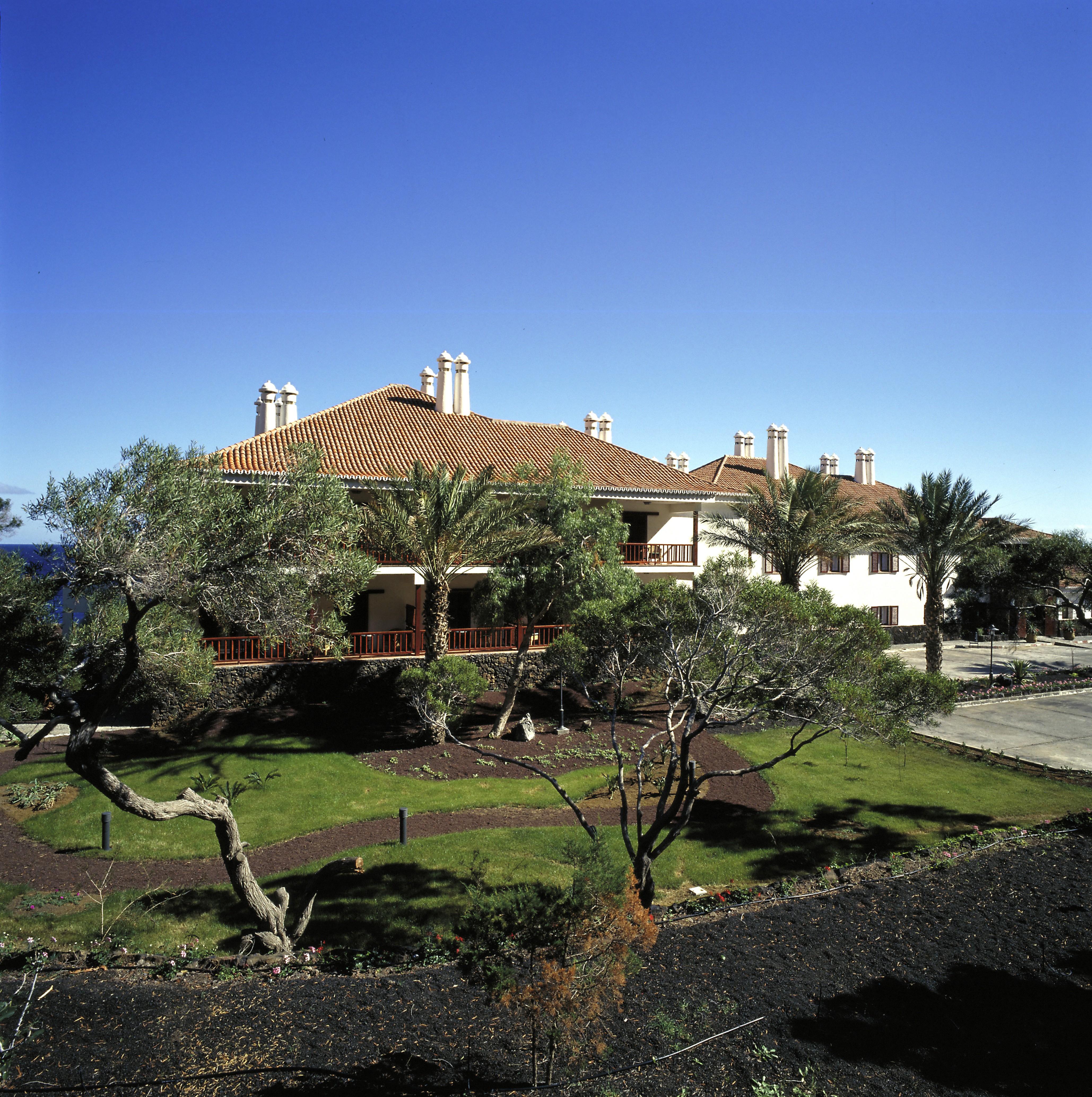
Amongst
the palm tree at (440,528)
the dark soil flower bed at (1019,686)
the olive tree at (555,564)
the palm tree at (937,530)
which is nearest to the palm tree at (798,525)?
the palm tree at (937,530)

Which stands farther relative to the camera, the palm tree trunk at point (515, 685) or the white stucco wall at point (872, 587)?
the white stucco wall at point (872, 587)

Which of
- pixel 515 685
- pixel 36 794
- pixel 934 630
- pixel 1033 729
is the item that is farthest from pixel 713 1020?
pixel 934 630

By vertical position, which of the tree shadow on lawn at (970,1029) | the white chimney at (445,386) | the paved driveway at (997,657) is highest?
the white chimney at (445,386)

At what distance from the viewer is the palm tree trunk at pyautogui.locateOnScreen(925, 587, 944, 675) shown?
25656 mm

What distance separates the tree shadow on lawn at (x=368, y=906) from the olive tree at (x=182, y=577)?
40 centimetres

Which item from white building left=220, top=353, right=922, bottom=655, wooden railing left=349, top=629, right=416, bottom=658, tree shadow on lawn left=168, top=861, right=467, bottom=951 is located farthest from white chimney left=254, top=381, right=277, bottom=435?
tree shadow on lawn left=168, top=861, right=467, bottom=951

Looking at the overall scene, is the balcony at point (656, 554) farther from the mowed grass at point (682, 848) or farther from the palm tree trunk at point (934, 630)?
the mowed grass at point (682, 848)

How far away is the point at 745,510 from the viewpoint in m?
27.9

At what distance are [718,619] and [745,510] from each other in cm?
1699

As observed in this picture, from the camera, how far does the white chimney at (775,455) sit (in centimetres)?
3922

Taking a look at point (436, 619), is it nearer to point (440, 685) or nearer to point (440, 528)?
point (440, 528)

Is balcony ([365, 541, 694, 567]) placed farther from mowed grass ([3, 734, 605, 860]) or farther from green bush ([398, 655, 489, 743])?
green bush ([398, 655, 489, 743])

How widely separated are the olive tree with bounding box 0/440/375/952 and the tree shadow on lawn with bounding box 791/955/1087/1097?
6.92 m

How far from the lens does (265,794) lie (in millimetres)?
16250
